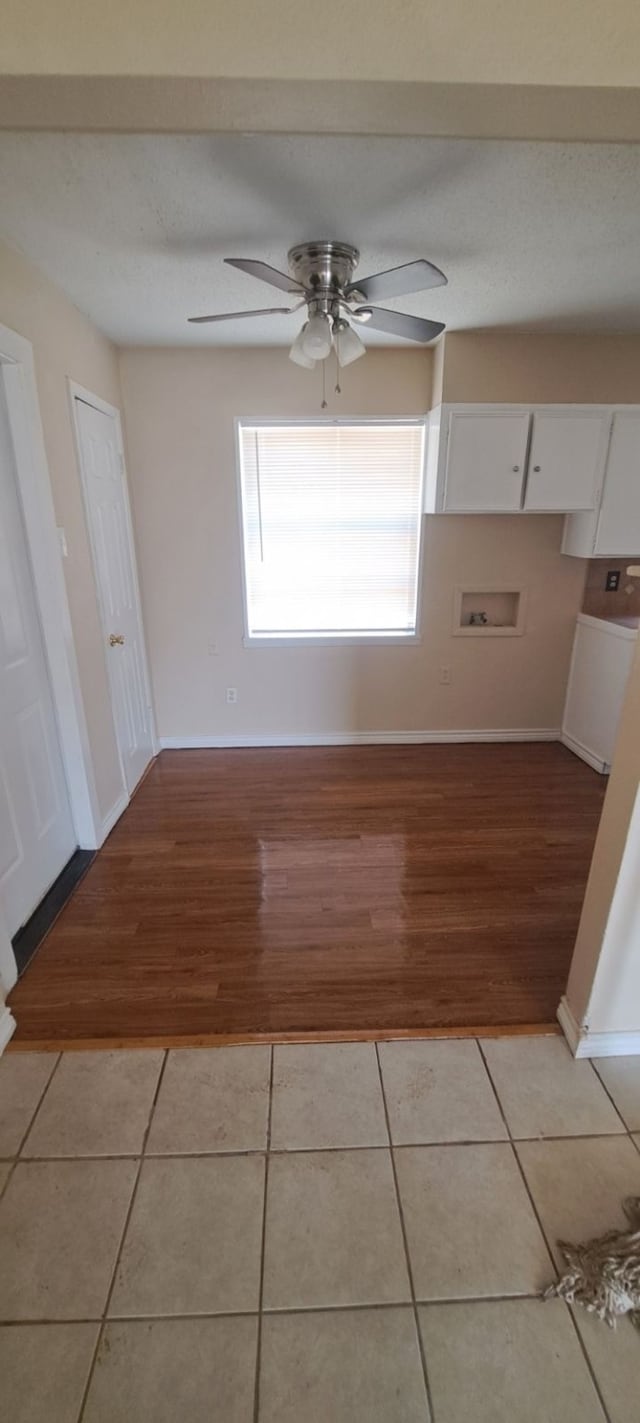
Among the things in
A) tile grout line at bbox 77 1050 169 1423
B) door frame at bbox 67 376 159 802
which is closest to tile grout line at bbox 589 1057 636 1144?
tile grout line at bbox 77 1050 169 1423

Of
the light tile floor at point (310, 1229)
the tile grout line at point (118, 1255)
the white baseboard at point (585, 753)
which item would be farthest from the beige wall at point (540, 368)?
the tile grout line at point (118, 1255)

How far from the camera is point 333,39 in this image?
883mm

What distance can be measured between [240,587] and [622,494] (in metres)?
2.35

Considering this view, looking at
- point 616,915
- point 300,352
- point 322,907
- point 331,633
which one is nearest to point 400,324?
point 300,352

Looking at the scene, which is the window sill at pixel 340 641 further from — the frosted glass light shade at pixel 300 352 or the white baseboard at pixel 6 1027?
the white baseboard at pixel 6 1027

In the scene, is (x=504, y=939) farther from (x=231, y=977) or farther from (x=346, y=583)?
(x=346, y=583)

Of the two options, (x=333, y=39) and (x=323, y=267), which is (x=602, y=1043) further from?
(x=323, y=267)

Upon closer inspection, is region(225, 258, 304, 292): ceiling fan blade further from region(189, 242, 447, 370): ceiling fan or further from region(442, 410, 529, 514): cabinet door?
region(442, 410, 529, 514): cabinet door

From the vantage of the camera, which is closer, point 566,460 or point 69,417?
point 69,417

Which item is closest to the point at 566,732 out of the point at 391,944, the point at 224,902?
the point at 391,944

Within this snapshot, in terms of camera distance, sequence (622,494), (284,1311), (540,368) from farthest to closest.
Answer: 1. (622,494)
2. (540,368)
3. (284,1311)

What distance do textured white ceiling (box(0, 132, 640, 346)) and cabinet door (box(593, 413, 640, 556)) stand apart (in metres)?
0.67

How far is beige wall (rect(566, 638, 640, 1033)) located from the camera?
1.36 meters

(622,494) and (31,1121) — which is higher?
(622,494)
